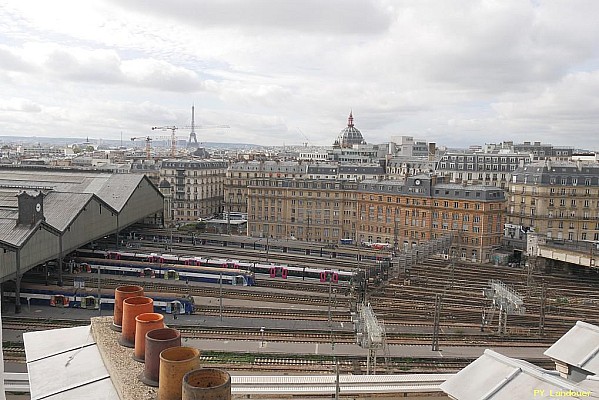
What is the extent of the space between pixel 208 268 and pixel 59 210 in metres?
16.1

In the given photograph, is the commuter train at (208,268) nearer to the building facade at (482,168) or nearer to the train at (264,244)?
the train at (264,244)

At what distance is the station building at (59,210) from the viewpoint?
42797 mm

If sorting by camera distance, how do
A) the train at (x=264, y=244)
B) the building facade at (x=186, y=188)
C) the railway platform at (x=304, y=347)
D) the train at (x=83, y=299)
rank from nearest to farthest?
the railway platform at (x=304, y=347) → the train at (x=83, y=299) → the train at (x=264, y=244) → the building facade at (x=186, y=188)

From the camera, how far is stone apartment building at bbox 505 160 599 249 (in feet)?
235

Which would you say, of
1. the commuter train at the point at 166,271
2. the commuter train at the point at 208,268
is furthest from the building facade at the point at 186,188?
the commuter train at the point at 166,271

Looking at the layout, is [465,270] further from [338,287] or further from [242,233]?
[242,233]

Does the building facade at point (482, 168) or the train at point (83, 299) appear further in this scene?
the building facade at point (482, 168)

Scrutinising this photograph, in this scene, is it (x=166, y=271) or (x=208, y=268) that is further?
(x=166, y=271)

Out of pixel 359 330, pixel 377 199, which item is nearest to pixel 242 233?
pixel 377 199

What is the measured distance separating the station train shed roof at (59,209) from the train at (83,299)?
281 cm

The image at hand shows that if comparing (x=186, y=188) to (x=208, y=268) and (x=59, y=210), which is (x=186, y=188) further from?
(x=208, y=268)

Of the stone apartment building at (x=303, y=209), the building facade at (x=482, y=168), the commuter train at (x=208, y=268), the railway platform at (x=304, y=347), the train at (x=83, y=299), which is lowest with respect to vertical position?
the railway platform at (x=304, y=347)

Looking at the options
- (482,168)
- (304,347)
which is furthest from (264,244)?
(482,168)

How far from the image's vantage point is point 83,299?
1722 inches
